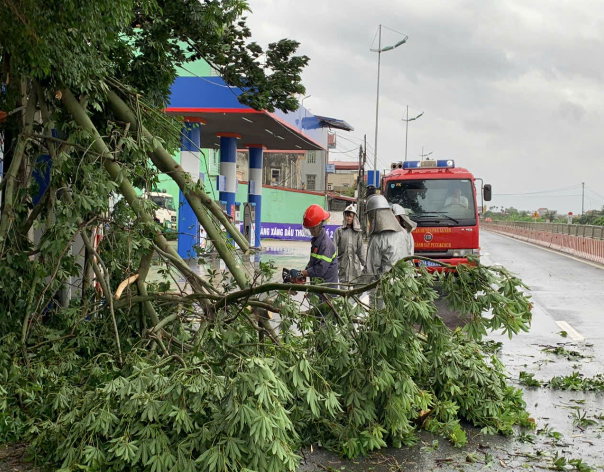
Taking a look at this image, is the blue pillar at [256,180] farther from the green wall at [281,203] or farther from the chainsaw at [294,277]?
the chainsaw at [294,277]

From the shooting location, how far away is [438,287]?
206 inches

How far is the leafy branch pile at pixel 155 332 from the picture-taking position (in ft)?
13.3

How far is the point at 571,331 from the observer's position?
10.6 meters

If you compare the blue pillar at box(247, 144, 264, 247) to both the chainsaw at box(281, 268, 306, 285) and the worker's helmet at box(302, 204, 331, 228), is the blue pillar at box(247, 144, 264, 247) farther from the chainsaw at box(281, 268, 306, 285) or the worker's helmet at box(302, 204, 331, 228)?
the chainsaw at box(281, 268, 306, 285)

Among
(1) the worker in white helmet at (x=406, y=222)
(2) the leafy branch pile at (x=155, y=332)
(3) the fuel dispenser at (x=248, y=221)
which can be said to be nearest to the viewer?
(2) the leafy branch pile at (x=155, y=332)

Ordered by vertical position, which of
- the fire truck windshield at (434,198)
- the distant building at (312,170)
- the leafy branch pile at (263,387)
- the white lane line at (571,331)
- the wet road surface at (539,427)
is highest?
the distant building at (312,170)

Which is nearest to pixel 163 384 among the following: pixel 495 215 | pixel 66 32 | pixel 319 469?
pixel 319 469

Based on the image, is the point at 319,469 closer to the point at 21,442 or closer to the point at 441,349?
the point at 441,349

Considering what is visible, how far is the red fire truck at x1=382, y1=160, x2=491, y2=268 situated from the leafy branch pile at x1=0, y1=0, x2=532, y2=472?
950 cm

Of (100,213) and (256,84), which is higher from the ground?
(256,84)

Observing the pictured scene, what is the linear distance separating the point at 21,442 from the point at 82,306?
146 centimetres

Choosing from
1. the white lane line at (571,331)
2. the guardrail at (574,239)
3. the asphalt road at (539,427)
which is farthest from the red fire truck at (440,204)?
the guardrail at (574,239)

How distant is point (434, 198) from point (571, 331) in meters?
6.23

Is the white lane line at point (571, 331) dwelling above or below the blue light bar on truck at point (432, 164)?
below
